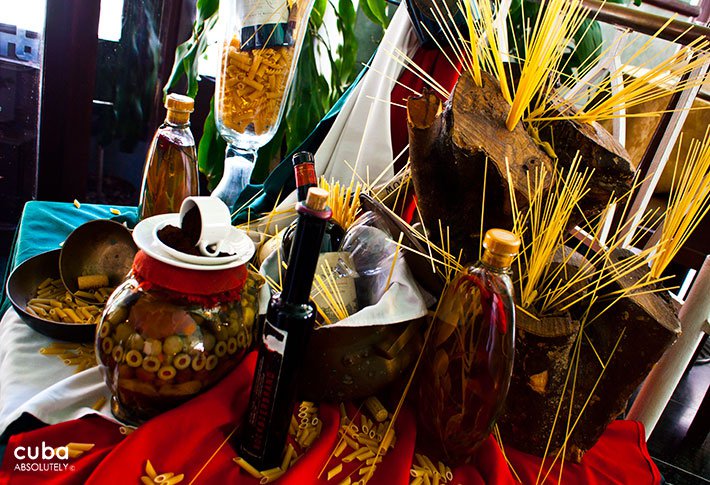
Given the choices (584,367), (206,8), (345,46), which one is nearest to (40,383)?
(584,367)

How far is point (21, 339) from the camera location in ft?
2.43

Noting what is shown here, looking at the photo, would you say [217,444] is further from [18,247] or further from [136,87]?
[136,87]

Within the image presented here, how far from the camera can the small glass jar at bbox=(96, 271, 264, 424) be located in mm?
584

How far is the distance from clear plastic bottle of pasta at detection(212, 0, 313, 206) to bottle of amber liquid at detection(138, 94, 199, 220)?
0.27 m

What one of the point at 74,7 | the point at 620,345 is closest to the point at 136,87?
the point at 74,7

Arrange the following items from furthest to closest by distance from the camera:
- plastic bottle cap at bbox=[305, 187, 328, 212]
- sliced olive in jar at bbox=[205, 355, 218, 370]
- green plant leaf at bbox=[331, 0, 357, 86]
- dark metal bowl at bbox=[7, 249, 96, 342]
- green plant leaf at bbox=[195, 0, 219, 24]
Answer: green plant leaf at bbox=[331, 0, 357, 86] → green plant leaf at bbox=[195, 0, 219, 24] → dark metal bowl at bbox=[7, 249, 96, 342] → sliced olive in jar at bbox=[205, 355, 218, 370] → plastic bottle cap at bbox=[305, 187, 328, 212]

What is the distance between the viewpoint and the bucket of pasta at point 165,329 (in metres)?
0.58

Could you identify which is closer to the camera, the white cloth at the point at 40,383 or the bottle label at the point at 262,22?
the white cloth at the point at 40,383

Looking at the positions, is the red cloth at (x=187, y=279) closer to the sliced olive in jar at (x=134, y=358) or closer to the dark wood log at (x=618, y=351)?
the sliced olive in jar at (x=134, y=358)

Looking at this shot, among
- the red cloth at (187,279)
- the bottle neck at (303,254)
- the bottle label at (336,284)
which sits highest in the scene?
the bottle neck at (303,254)

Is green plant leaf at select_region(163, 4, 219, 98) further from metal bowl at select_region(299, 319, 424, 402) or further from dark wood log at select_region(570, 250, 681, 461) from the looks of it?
dark wood log at select_region(570, 250, 681, 461)

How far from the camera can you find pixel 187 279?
570mm

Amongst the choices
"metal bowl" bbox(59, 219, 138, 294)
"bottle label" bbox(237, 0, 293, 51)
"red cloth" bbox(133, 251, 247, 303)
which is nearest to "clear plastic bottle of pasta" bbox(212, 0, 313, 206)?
"bottle label" bbox(237, 0, 293, 51)

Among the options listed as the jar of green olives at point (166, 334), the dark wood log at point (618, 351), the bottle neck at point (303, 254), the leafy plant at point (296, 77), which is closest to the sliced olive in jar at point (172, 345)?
→ the jar of green olives at point (166, 334)
